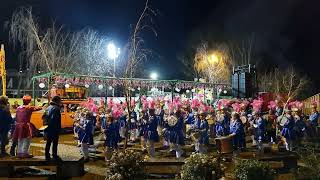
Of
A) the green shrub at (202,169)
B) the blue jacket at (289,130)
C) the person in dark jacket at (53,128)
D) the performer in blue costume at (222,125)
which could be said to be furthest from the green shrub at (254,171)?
the blue jacket at (289,130)

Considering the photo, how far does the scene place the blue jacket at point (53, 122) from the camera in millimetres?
10055

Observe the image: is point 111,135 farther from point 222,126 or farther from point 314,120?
point 314,120

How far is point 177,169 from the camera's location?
10297mm

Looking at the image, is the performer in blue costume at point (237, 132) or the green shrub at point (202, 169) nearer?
the green shrub at point (202, 169)

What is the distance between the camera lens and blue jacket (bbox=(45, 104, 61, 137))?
396 inches

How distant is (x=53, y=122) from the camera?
1009cm

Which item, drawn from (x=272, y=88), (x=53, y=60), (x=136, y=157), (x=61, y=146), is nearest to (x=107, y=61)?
(x=53, y=60)

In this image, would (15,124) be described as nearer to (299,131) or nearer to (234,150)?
(234,150)

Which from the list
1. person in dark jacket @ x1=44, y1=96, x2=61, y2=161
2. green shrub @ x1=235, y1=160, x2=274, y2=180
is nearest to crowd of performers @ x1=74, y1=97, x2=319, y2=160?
person in dark jacket @ x1=44, y1=96, x2=61, y2=161

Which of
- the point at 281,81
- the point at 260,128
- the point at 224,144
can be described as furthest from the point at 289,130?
the point at 281,81

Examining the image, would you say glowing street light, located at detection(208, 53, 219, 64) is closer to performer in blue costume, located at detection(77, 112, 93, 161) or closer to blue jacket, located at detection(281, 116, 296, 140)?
blue jacket, located at detection(281, 116, 296, 140)

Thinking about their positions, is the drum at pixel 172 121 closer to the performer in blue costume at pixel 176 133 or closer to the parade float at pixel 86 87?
Result: the performer in blue costume at pixel 176 133

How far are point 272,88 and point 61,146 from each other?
1181 inches

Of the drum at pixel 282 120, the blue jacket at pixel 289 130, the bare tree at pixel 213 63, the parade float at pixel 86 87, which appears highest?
the bare tree at pixel 213 63
